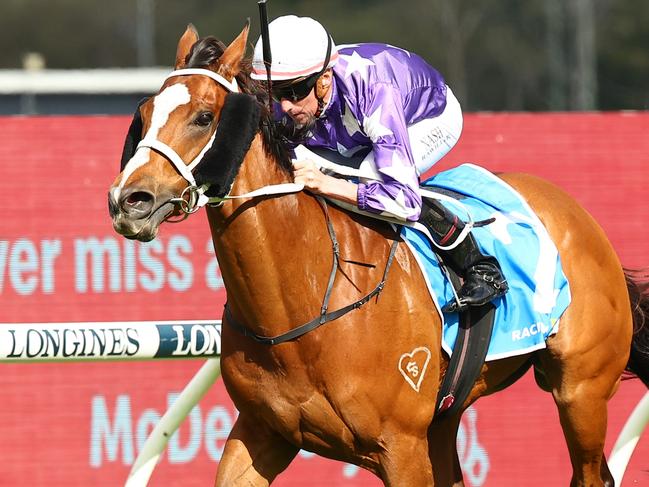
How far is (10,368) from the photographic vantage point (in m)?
5.62

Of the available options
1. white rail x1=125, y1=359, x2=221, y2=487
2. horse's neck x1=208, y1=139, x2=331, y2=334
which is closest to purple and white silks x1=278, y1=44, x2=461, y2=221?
horse's neck x1=208, y1=139, x2=331, y2=334

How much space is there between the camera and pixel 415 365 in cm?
399

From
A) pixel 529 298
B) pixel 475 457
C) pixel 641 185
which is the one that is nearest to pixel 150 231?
pixel 529 298

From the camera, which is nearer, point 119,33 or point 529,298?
point 529,298

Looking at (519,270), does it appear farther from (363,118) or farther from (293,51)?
(293,51)

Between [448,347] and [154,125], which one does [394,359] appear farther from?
[154,125]

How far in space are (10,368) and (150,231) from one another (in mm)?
2500

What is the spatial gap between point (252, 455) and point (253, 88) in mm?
1171

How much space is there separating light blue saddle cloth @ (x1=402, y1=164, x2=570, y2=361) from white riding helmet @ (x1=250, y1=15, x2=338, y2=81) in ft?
2.73

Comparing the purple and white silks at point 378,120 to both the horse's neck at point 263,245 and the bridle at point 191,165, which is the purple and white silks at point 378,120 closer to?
the horse's neck at point 263,245

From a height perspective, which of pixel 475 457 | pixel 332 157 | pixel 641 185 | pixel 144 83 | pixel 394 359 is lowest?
pixel 144 83

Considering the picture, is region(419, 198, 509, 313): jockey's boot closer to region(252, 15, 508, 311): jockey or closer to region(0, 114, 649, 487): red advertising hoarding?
region(252, 15, 508, 311): jockey

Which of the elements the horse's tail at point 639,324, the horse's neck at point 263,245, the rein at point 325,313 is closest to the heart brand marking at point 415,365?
the rein at point 325,313

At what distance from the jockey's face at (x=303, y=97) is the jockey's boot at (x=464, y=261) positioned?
54 cm
